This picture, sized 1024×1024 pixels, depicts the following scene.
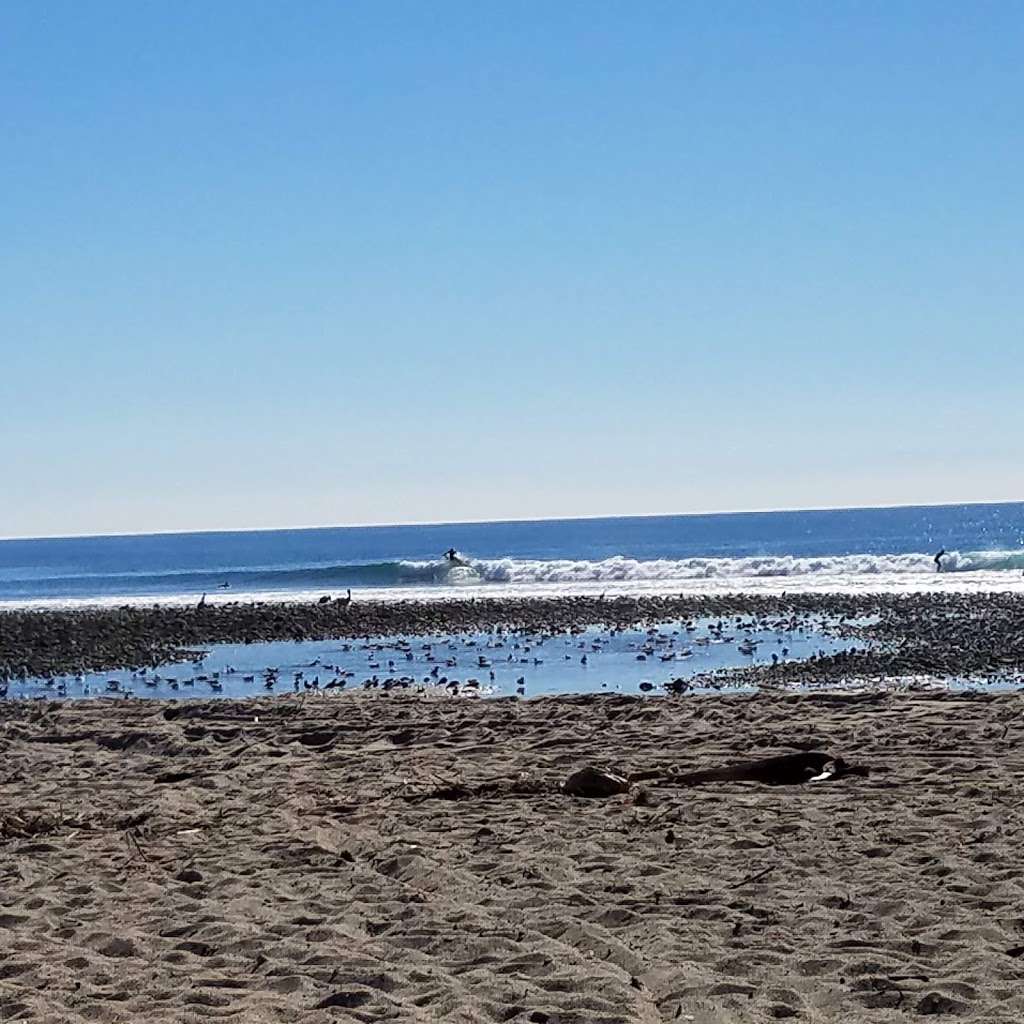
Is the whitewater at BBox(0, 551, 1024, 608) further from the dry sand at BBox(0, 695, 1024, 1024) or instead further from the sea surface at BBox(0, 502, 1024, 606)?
the dry sand at BBox(0, 695, 1024, 1024)

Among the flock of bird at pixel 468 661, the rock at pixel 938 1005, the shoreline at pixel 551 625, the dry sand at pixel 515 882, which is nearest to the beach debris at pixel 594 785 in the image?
the dry sand at pixel 515 882

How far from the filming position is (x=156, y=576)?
7219 cm

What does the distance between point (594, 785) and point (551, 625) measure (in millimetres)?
21324

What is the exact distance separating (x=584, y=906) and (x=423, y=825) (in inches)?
88.4

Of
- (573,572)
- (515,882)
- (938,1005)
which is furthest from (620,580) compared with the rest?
(938,1005)

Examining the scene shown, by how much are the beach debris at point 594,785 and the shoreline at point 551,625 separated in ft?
29.3

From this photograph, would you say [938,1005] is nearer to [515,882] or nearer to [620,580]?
[515,882]

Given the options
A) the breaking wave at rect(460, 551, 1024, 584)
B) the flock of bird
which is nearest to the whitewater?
the breaking wave at rect(460, 551, 1024, 584)

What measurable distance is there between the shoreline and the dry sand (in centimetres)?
792

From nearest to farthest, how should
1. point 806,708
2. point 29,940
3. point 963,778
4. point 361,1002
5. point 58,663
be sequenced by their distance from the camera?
point 361,1002
point 29,940
point 963,778
point 806,708
point 58,663

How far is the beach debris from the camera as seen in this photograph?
31.8 feet

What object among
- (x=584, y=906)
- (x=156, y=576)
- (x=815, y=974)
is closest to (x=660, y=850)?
(x=584, y=906)

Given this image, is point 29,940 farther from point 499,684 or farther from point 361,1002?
point 499,684

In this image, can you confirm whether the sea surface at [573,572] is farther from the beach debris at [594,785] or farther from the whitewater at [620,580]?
the beach debris at [594,785]
